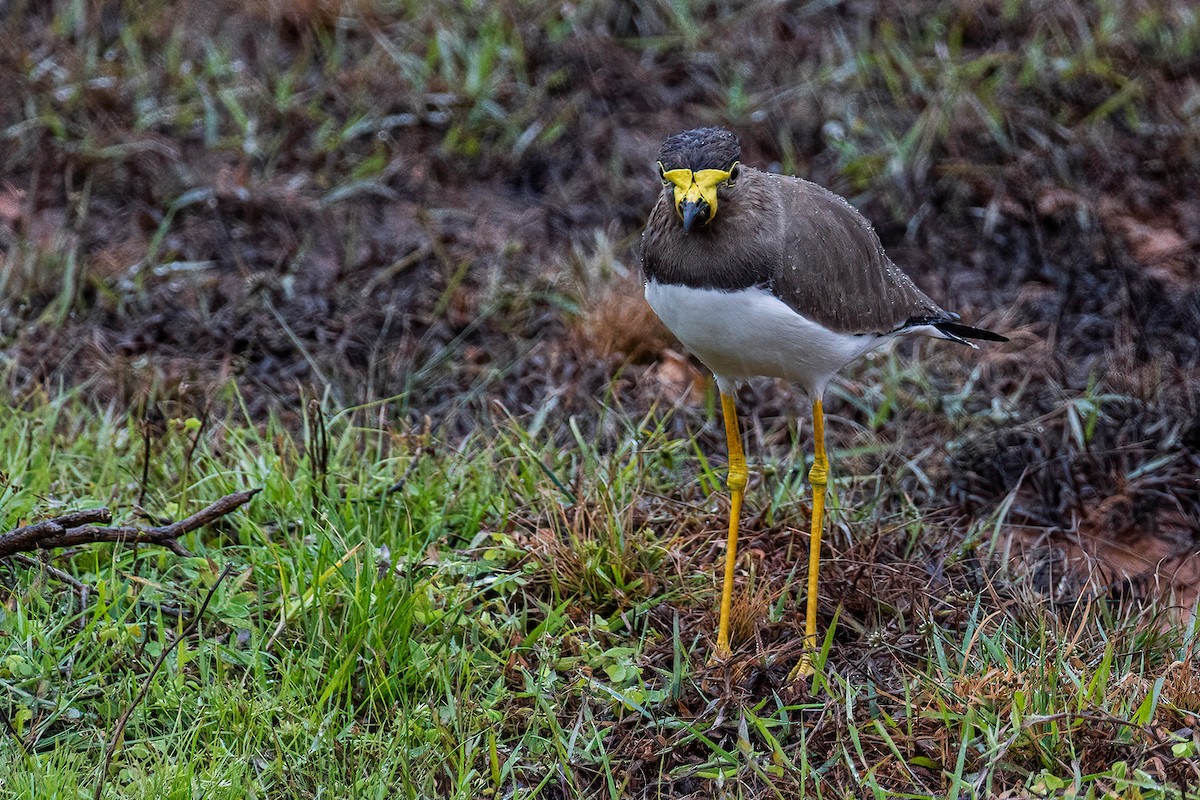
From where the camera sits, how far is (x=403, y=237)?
5641mm

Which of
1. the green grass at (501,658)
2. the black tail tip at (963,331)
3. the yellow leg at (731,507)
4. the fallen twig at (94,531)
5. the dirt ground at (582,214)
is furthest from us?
the dirt ground at (582,214)

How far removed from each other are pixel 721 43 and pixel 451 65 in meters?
1.40

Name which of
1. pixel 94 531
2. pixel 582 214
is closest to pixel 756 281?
pixel 94 531

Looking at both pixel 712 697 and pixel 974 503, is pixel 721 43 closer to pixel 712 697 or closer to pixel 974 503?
pixel 974 503

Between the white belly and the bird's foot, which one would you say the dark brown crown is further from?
the bird's foot

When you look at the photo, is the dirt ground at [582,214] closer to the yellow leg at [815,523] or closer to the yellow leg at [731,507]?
the yellow leg at [815,523]

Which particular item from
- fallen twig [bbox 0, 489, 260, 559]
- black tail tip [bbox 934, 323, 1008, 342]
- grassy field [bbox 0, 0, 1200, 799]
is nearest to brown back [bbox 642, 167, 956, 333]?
black tail tip [bbox 934, 323, 1008, 342]

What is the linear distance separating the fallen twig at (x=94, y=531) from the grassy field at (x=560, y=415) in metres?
0.09

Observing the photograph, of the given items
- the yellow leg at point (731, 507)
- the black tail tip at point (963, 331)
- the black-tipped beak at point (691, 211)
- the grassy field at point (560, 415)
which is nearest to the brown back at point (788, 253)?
the black-tipped beak at point (691, 211)

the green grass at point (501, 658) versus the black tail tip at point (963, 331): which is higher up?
the black tail tip at point (963, 331)

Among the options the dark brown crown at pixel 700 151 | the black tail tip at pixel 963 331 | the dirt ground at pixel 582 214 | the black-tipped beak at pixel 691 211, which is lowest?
the dirt ground at pixel 582 214

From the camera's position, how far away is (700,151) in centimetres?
316

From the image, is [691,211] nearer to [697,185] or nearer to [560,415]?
[697,185]

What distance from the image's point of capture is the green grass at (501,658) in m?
3.04
